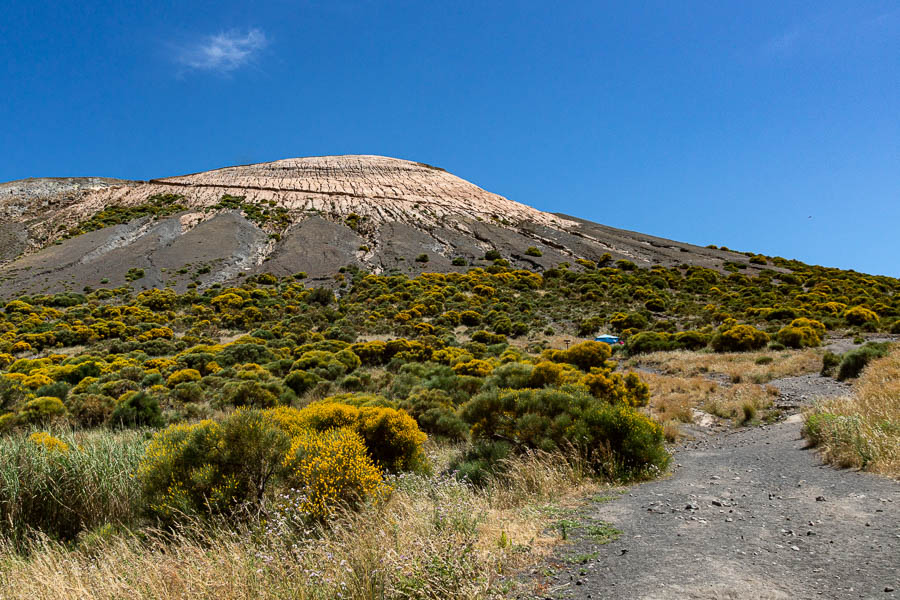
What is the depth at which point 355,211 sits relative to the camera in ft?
180

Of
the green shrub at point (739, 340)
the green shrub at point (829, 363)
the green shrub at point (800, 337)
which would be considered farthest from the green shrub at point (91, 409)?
the green shrub at point (800, 337)

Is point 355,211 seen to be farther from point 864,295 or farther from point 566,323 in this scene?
point 864,295

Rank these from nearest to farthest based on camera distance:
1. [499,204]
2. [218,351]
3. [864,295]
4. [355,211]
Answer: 1. [218,351]
2. [864,295]
3. [355,211]
4. [499,204]

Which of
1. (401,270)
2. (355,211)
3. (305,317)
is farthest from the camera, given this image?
(355,211)

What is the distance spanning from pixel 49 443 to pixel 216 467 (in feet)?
10.4

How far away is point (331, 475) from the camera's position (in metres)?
5.25

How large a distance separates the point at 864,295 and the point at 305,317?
3718 cm

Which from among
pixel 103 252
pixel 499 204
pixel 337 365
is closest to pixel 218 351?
pixel 337 365

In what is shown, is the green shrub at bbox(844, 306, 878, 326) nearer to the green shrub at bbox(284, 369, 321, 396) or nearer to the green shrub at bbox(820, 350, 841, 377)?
the green shrub at bbox(820, 350, 841, 377)

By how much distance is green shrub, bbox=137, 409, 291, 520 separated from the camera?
5.32 m

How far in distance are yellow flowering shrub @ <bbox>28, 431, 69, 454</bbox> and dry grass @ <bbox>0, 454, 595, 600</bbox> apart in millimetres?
1553

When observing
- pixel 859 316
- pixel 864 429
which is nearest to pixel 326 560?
pixel 864 429

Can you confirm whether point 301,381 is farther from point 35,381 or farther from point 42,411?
point 35,381

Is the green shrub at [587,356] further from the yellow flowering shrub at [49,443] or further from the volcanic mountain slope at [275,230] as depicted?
the volcanic mountain slope at [275,230]
